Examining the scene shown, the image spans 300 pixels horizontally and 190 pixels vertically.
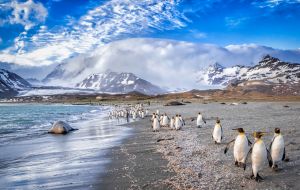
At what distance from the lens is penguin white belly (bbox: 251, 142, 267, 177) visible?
31.6 feet

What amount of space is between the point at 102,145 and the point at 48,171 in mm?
Answer: 6317

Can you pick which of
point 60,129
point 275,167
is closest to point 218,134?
point 275,167

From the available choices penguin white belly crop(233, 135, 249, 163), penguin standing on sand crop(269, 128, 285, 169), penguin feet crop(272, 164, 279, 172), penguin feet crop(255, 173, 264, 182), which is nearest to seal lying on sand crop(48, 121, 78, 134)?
penguin white belly crop(233, 135, 249, 163)

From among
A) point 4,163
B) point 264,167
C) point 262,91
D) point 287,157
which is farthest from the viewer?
point 262,91

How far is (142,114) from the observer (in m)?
42.4

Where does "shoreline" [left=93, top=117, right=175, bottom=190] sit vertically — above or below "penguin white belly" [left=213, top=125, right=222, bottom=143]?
below

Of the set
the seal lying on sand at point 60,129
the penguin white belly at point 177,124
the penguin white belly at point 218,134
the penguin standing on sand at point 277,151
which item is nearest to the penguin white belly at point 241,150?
the penguin standing on sand at point 277,151

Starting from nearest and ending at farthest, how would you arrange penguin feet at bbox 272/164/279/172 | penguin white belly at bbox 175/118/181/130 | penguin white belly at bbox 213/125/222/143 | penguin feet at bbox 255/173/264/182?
penguin feet at bbox 255/173/264/182 → penguin feet at bbox 272/164/279/172 → penguin white belly at bbox 213/125/222/143 → penguin white belly at bbox 175/118/181/130

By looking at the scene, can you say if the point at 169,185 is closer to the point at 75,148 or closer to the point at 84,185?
the point at 84,185

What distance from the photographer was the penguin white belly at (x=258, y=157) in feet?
31.6

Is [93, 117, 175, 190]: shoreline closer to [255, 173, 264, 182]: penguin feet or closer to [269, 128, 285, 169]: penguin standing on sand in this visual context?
[255, 173, 264, 182]: penguin feet

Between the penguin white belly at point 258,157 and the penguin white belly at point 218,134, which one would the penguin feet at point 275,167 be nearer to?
the penguin white belly at point 258,157

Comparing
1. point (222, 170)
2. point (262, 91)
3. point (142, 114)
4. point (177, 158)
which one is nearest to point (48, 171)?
point (177, 158)

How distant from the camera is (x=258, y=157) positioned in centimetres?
980
